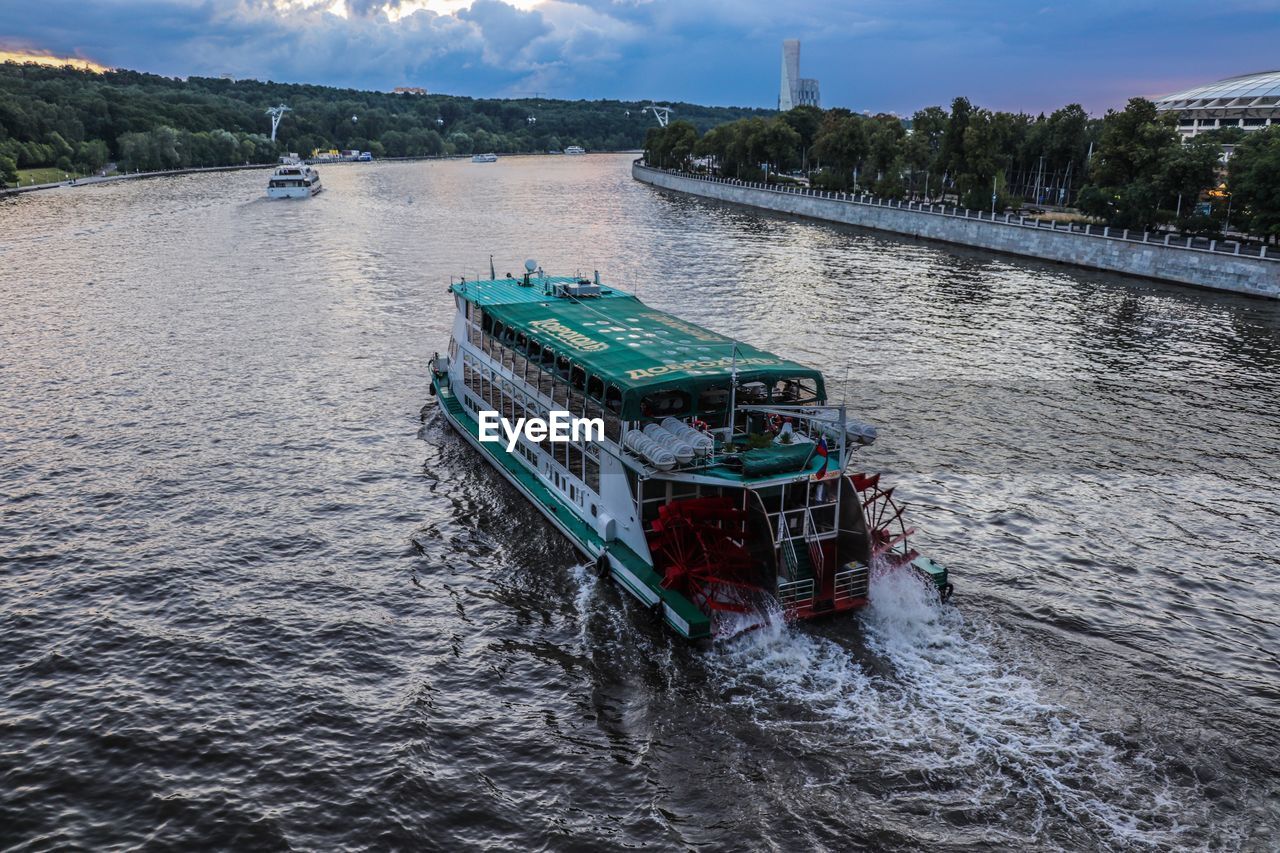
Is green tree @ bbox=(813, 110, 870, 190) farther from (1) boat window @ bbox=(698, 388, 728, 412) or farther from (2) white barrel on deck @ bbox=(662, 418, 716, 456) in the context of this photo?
(2) white barrel on deck @ bbox=(662, 418, 716, 456)

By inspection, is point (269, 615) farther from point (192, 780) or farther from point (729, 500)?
point (729, 500)

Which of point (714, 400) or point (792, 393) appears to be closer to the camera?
point (714, 400)

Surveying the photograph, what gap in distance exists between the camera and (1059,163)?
13975 cm

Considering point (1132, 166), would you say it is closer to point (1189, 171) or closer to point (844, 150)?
point (1189, 171)

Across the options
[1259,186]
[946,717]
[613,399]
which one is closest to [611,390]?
[613,399]

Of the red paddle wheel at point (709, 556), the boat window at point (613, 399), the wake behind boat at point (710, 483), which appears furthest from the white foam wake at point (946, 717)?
the boat window at point (613, 399)

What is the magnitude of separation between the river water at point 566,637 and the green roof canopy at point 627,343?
272 inches

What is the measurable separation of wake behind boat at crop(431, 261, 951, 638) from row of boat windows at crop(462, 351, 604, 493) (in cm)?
11

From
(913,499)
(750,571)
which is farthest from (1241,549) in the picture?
(750,571)

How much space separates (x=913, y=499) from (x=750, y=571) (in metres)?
12.5

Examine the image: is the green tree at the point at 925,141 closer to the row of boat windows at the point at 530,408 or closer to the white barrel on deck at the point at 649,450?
the row of boat windows at the point at 530,408

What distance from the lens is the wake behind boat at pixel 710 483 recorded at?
27062 millimetres

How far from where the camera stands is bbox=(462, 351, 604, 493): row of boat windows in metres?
31.5

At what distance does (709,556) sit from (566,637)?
490 cm
